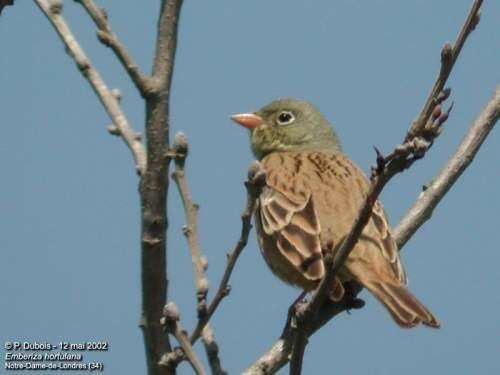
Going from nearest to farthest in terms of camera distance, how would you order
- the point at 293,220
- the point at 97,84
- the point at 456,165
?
the point at 97,84 < the point at 456,165 < the point at 293,220

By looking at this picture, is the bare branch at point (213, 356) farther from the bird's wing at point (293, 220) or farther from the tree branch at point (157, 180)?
the bird's wing at point (293, 220)

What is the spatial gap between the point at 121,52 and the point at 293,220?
2742mm

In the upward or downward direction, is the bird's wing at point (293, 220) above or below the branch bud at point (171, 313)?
below

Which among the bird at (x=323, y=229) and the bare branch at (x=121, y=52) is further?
the bird at (x=323, y=229)

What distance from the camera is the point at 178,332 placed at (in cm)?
397

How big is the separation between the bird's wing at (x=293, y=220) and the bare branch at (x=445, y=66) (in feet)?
7.33

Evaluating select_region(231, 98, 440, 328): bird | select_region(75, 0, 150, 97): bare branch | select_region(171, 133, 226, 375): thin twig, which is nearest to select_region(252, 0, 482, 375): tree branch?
select_region(231, 98, 440, 328): bird

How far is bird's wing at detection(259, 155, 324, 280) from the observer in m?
5.76

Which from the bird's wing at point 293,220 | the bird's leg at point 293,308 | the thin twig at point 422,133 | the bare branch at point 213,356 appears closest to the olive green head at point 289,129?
the bird's wing at point 293,220

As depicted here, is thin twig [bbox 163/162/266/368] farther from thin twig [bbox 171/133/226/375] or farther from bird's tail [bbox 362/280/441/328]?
bird's tail [bbox 362/280/441/328]

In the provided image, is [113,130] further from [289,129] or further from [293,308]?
[289,129]

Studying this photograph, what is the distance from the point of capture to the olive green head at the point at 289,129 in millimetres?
8828

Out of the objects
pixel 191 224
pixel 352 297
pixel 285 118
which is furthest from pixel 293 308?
pixel 285 118

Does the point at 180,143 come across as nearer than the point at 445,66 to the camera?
No
